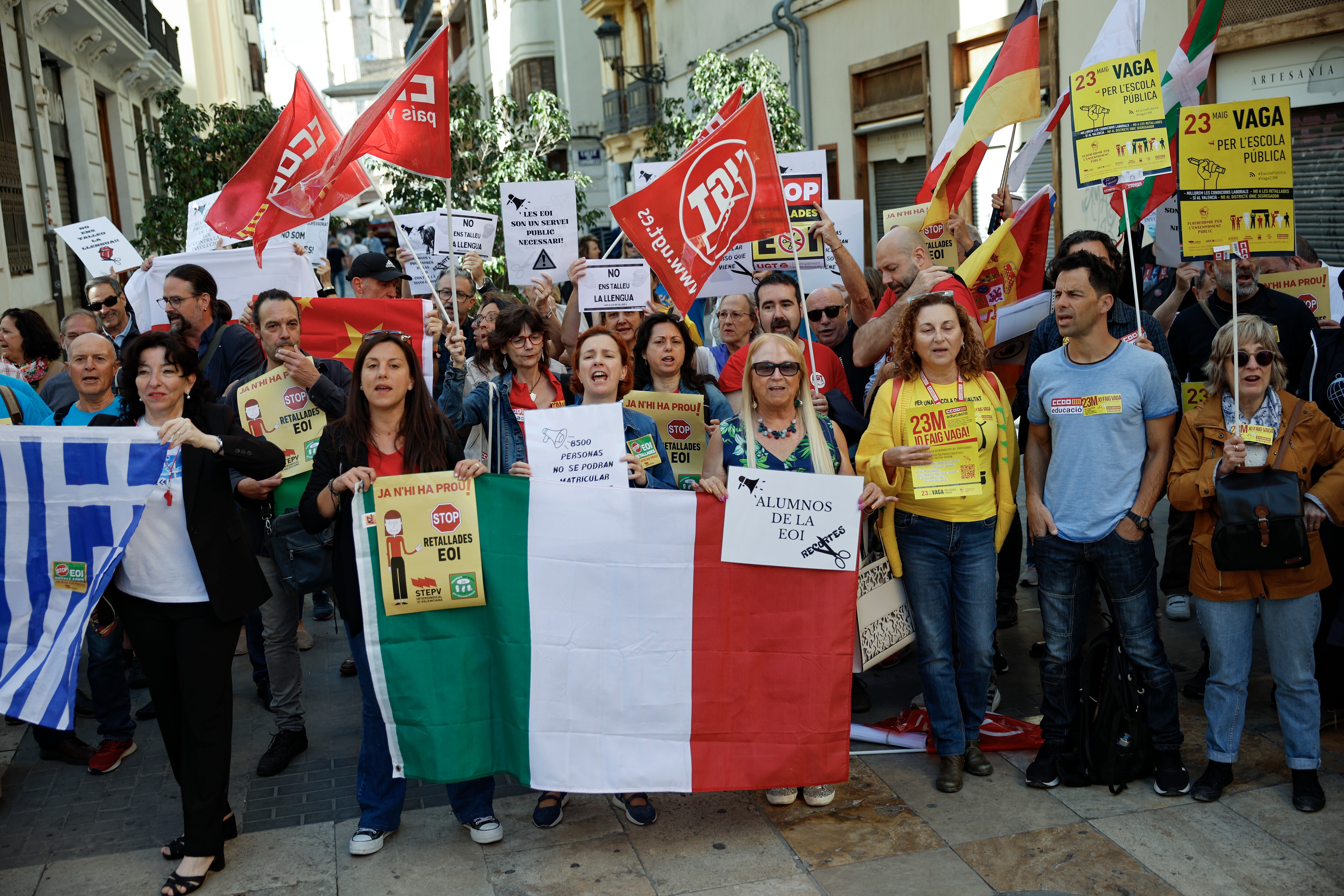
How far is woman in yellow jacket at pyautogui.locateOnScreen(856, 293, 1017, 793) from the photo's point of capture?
4.58 m

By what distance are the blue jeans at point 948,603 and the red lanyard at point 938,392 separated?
47 cm

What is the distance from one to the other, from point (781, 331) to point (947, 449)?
1.61 metres

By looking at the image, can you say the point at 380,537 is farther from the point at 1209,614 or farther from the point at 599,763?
the point at 1209,614

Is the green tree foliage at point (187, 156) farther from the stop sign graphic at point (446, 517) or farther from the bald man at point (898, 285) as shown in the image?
the stop sign graphic at point (446, 517)

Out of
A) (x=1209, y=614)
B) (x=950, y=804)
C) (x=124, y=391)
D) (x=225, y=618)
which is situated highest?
(x=124, y=391)

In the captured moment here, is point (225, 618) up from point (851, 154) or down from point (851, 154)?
down

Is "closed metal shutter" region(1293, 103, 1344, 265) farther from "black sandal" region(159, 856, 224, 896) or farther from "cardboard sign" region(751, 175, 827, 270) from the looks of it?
"black sandal" region(159, 856, 224, 896)

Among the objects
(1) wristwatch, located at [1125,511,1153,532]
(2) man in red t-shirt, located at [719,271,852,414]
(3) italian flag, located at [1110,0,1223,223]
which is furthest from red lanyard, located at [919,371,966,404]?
(3) italian flag, located at [1110,0,1223,223]

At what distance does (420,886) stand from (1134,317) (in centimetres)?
376

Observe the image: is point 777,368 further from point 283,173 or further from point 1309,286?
point 1309,286

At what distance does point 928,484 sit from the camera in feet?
14.9

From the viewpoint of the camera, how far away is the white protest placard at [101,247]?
9.10 m

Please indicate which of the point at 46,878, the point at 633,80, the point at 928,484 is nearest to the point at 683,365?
the point at 928,484

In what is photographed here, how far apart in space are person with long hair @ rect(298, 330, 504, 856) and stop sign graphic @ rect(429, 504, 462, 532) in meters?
0.18
